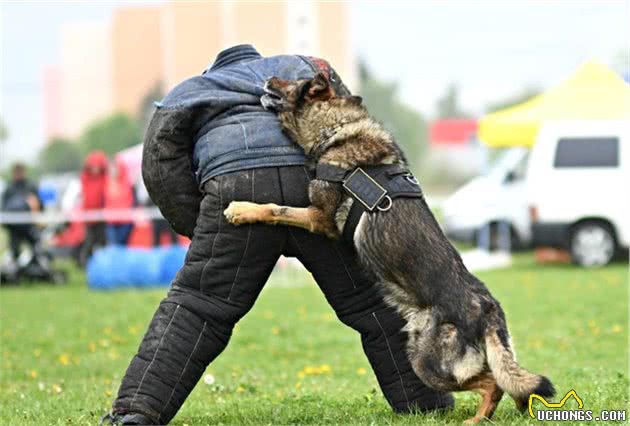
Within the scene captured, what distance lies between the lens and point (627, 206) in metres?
19.2

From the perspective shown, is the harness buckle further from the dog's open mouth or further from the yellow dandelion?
the yellow dandelion

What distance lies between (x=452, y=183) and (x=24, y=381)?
43558 millimetres

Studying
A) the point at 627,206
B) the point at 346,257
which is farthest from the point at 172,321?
the point at 627,206

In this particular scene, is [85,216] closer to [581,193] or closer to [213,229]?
[581,193]

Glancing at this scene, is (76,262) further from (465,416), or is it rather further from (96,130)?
(96,130)

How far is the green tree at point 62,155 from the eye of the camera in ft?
194

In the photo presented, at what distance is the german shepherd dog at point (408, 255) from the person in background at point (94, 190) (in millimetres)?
14378

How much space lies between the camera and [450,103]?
67188 millimetres

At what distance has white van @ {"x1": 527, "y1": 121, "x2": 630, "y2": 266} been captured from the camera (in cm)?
1934

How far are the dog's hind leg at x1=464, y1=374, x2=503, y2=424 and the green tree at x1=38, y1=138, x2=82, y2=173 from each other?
55140 mm

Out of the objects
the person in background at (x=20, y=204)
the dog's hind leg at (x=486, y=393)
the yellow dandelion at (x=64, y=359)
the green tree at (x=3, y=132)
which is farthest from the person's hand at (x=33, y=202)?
the green tree at (x=3, y=132)

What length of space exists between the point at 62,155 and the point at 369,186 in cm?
5603

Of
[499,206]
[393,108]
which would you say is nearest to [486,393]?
[499,206]

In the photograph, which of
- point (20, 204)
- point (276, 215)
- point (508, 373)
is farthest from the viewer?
point (20, 204)
